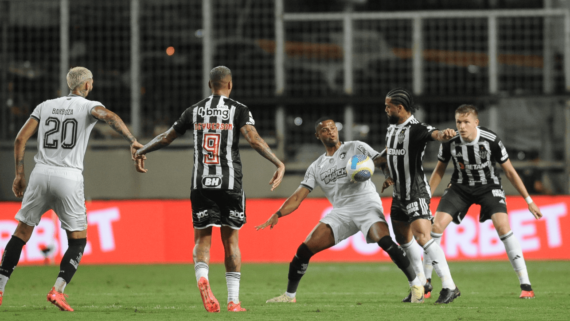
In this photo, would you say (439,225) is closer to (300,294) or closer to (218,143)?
(300,294)

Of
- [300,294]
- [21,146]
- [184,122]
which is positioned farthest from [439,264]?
[21,146]

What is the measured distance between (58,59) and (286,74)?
5151 mm

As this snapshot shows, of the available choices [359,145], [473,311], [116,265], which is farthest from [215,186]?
[116,265]

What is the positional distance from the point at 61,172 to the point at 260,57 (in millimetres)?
10696

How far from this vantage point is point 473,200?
25.4 feet

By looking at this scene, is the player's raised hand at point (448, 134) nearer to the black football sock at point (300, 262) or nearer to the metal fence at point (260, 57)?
the black football sock at point (300, 262)

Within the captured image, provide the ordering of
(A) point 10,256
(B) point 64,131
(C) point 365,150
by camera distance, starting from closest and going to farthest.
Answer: (A) point 10,256 → (B) point 64,131 → (C) point 365,150

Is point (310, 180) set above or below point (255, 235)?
above

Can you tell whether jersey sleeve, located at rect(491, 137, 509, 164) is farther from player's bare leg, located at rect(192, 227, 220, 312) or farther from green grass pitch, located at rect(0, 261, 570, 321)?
player's bare leg, located at rect(192, 227, 220, 312)

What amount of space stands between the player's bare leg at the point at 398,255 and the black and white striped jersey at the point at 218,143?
1501 millimetres

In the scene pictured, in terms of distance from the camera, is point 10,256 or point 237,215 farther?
point 10,256

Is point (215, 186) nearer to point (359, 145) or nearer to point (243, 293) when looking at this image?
point (359, 145)

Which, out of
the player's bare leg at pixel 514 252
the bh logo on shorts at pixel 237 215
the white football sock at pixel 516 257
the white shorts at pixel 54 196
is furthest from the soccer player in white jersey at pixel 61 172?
the white football sock at pixel 516 257

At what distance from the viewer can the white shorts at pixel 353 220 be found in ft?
23.2
